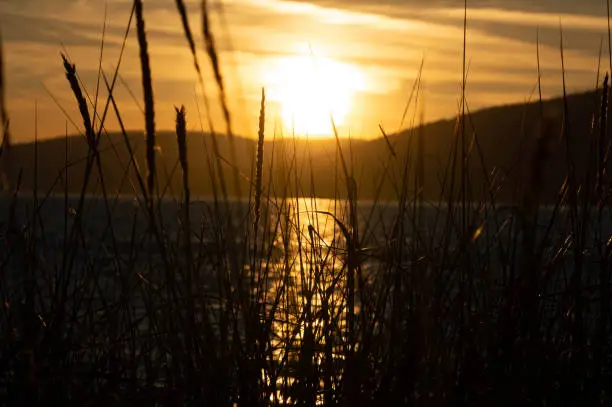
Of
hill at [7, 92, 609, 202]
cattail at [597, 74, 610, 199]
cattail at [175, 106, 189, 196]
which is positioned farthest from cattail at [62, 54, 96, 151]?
cattail at [597, 74, 610, 199]

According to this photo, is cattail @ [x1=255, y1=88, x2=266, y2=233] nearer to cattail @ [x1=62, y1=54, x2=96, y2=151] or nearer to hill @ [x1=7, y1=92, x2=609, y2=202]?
hill @ [x1=7, y1=92, x2=609, y2=202]

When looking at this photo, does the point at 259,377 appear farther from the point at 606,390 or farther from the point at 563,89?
the point at 563,89

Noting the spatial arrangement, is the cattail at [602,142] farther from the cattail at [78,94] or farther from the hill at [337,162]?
the cattail at [78,94]

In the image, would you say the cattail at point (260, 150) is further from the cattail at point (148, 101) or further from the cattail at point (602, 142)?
the cattail at point (602, 142)

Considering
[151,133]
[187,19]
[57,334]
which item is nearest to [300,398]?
[57,334]

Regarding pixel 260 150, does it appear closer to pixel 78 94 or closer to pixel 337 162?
pixel 78 94

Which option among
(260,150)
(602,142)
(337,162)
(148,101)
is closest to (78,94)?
(148,101)

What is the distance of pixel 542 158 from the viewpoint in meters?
0.66

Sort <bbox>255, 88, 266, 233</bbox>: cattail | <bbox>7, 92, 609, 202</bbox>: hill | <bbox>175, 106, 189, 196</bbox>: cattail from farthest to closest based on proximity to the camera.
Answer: <bbox>7, 92, 609, 202</bbox>: hill, <bbox>255, 88, 266, 233</bbox>: cattail, <bbox>175, 106, 189, 196</bbox>: cattail

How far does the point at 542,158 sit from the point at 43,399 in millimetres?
1237

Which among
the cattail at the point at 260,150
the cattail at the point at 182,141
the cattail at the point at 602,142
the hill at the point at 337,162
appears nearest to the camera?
the cattail at the point at 182,141

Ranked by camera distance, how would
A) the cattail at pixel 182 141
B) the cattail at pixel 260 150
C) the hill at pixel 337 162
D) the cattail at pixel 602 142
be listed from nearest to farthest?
the cattail at pixel 182 141 → the cattail at pixel 260 150 → the hill at pixel 337 162 → the cattail at pixel 602 142

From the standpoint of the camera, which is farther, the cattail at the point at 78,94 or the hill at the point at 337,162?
the hill at the point at 337,162

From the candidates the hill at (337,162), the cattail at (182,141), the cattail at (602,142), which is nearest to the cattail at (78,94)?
the hill at (337,162)
